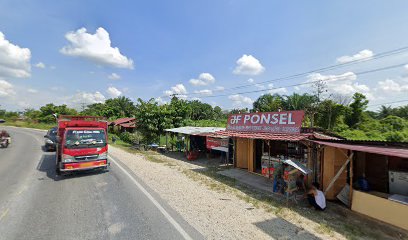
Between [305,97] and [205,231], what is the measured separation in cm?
6432

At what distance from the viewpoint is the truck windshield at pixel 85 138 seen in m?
11.4

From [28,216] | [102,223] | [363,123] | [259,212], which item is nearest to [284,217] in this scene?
[259,212]

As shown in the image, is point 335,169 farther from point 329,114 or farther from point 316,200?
point 329,114

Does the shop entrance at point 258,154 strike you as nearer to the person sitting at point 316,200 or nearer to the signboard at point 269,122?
the signboard at point 269,122

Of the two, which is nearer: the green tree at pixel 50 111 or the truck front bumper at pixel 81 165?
the truck front bumper at pixel 81 165

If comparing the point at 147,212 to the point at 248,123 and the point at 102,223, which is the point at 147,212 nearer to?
the point at 102,223

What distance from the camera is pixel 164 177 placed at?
40.1ft

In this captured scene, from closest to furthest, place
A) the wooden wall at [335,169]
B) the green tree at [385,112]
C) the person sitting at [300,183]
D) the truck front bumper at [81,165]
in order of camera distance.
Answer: the wooden wall at [335,169], the person sitting at [300,183], the truck front bumper at [81,165], the green tree at [385,112]

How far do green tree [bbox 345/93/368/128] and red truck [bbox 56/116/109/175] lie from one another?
44118 mm

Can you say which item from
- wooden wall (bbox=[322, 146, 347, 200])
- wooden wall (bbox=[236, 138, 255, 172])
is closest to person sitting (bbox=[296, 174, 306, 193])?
wooden wall (bbox=[322, 146, 347, 200])

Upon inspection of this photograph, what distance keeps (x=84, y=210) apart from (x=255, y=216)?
5.25m

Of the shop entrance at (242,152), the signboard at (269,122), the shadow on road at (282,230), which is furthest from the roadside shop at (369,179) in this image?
the shop entrance at (242,152)

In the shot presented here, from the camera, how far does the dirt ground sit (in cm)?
631

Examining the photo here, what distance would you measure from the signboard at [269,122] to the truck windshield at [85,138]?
28.2ft
